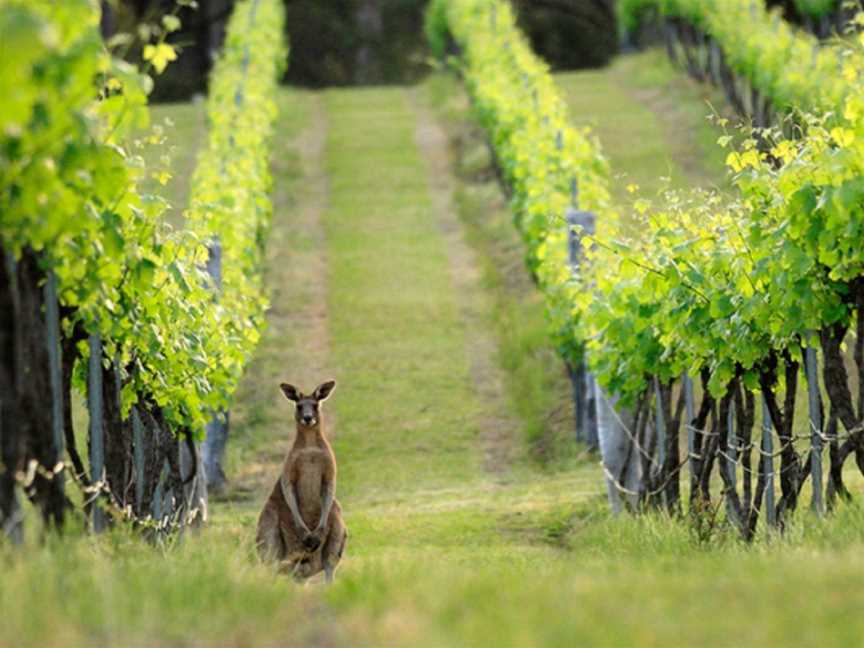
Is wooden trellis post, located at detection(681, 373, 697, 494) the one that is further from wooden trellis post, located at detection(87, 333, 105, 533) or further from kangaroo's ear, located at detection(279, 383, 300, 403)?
wooden trellis post, located at detection(87, 333, 105, 533)

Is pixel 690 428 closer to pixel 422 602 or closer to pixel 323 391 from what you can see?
pixel 323 391

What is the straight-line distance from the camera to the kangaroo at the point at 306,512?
1158cm

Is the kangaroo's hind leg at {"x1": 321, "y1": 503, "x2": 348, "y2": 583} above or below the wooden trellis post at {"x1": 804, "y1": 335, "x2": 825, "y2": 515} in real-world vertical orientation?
below

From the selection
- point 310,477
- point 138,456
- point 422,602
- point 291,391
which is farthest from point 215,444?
point 422,602

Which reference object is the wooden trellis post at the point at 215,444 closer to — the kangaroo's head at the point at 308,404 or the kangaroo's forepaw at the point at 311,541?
the kangaroo's head at the point at 308,404

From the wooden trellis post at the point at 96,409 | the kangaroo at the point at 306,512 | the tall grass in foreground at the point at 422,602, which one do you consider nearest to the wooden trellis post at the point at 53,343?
the tall grass in foreground at the point at 422,602

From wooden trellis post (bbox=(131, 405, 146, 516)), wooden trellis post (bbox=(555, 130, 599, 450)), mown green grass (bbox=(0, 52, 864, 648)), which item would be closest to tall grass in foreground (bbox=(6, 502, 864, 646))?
mown green grass (bbox=(0, 52, 864, 648))

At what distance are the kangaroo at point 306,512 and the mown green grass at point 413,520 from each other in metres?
0.32

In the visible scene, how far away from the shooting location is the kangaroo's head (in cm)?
1192

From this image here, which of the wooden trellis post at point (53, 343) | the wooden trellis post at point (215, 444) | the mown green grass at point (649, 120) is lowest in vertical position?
the wooden trellis post at point (215, 444)

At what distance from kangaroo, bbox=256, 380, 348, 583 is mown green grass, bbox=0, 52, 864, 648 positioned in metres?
0.32

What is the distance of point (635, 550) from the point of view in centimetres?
1186

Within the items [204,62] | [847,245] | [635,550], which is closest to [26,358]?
[847,245]

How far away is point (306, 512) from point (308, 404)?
2.16 ft
